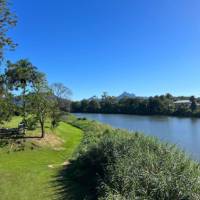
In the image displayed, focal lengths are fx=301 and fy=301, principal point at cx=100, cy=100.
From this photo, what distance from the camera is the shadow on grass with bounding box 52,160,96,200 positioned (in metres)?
14.7

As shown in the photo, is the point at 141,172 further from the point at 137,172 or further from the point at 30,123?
the point at 30,123

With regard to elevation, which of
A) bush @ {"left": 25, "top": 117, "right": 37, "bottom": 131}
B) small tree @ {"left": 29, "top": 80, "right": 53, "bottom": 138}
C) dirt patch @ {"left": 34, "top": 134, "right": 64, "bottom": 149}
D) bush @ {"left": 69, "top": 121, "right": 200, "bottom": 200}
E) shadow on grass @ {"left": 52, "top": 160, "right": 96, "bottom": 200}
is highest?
small tree @ {"left": 29, "top": 80, "right": 53, "bottom": 138}

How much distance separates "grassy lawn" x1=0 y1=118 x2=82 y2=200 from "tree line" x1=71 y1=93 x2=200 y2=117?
67521 millimetres

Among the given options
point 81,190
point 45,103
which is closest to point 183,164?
point 81,190

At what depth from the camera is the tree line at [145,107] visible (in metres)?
96.3

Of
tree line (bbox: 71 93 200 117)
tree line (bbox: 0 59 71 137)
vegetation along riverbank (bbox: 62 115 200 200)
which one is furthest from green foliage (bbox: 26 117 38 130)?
tree line (bbox: 71 93 200 117)

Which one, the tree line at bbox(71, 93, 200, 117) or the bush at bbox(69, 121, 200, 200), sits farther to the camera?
the tree line at bbox(71, 93, 200, 117)

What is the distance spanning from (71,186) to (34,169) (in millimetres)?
5869

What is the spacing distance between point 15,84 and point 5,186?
17.7 meters

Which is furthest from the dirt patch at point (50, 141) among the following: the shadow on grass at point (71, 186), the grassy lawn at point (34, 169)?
the shadow on grass at point (71, 186)

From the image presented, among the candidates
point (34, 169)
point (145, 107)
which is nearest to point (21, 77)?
point (34, 169)

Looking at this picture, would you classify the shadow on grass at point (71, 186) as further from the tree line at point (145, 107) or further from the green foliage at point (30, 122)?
the tree line at point (145, 107)

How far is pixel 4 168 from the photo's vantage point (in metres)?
21.6

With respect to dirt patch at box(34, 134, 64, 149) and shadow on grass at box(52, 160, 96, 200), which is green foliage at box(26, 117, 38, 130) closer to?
dirt patch at box(34, 134, 64, 149)
